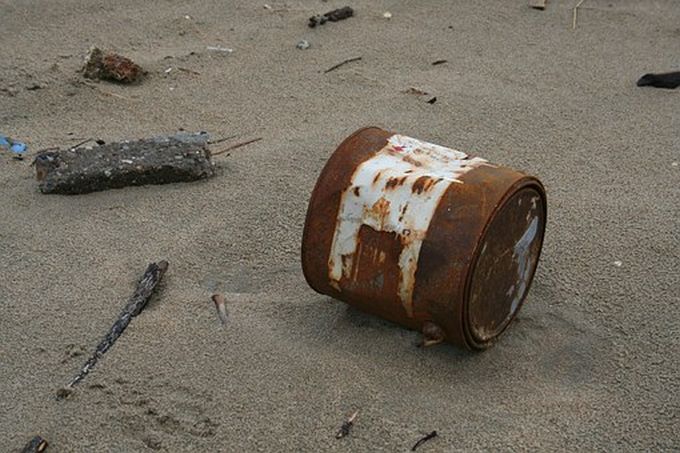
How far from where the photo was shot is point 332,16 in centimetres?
451

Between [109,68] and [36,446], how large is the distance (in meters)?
2.16

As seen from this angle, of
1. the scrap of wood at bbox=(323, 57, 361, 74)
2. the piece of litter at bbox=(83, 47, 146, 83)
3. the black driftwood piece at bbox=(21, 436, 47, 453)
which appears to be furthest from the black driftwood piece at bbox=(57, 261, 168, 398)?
the scrap of wood at bbox=(323, 57, 361, 74)

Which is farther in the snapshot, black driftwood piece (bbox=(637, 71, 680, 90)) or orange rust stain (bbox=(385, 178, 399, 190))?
black driftwood piece (bbox=(637, 71, 680, 90))

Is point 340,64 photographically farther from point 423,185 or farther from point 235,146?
point 423,185

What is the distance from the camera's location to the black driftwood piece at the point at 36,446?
79.0 inches

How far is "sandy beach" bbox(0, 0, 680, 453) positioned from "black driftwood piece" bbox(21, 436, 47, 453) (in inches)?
1.4

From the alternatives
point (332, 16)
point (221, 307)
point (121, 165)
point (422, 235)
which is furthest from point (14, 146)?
point (422, 235)

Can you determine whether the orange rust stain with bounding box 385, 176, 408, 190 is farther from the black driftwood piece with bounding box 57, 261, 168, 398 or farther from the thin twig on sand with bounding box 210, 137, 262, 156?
the thin twig on sand with bounding box 210, 137, 262, 156

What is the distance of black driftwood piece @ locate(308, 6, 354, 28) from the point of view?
4.43m

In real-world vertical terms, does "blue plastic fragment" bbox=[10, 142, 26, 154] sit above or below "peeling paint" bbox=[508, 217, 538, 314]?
below

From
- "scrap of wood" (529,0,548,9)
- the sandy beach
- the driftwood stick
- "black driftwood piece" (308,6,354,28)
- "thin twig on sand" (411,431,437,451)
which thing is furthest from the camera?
"scrap of wood" (529,0,548,9)

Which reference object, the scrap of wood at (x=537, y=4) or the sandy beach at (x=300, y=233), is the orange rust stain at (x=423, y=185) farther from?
the scrap of wood at (x=537, y=4)

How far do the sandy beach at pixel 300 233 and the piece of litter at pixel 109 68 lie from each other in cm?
5

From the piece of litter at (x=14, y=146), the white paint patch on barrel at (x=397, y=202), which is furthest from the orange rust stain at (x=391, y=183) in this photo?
the piece of litter at (x=14, y=146)
